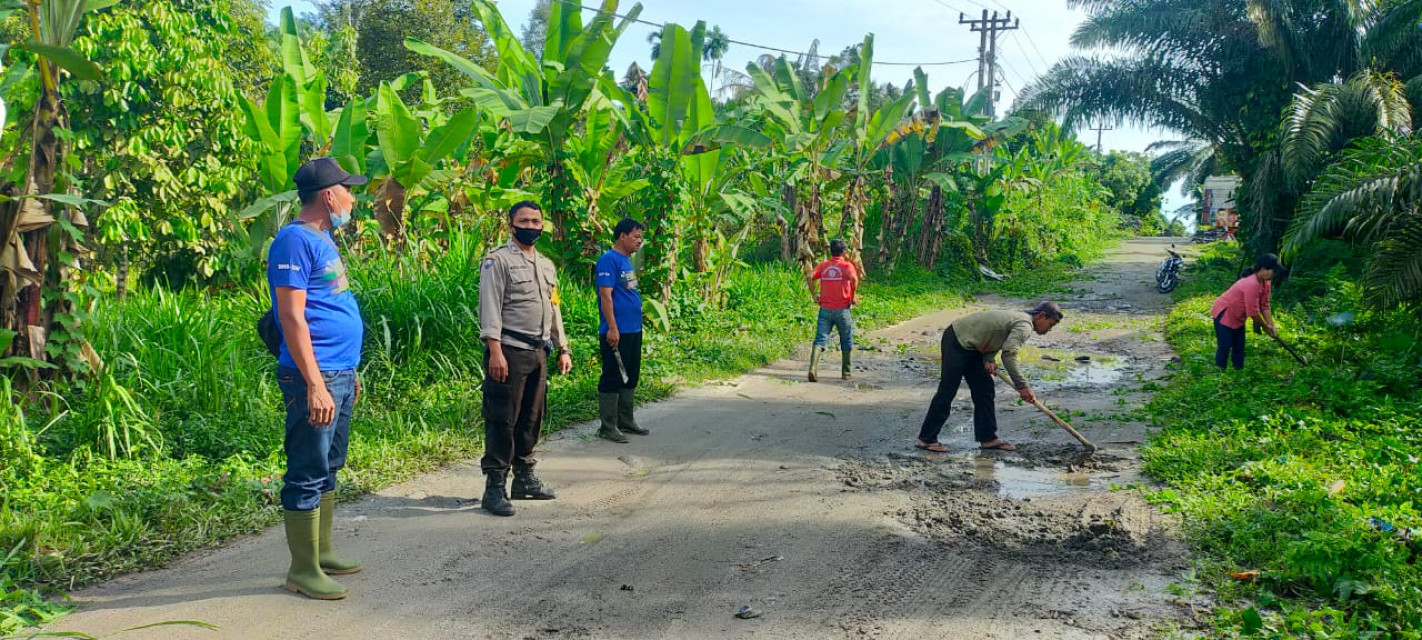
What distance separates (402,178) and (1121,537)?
7818 mm

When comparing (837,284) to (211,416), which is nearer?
(211,416)

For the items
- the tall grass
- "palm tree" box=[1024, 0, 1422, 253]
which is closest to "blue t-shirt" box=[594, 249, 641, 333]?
the tall grass

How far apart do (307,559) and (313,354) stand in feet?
3.10

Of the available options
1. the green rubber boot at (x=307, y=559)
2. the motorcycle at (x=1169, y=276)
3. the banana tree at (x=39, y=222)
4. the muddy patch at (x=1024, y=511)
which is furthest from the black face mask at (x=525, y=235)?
the motorcycle at (x=1169, y=276)

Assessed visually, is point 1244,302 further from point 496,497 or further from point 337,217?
point 337,217

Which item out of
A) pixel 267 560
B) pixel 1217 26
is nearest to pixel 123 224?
pixel 267 560

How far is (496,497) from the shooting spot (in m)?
5.60

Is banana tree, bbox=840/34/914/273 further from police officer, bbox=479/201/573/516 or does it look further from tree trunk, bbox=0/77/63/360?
tree trunk, bbox=0/77/63/360

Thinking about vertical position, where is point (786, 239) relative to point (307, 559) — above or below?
above

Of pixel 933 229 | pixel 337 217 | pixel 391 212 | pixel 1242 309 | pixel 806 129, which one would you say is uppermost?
pixel 806 129

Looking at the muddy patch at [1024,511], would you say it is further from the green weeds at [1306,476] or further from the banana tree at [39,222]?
the banana tree at [39,222]

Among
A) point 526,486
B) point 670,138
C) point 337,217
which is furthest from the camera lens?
point 670,138

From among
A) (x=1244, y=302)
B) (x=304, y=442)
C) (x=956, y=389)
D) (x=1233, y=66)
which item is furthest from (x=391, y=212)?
(x=1233, y=66)

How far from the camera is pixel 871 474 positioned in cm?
681
